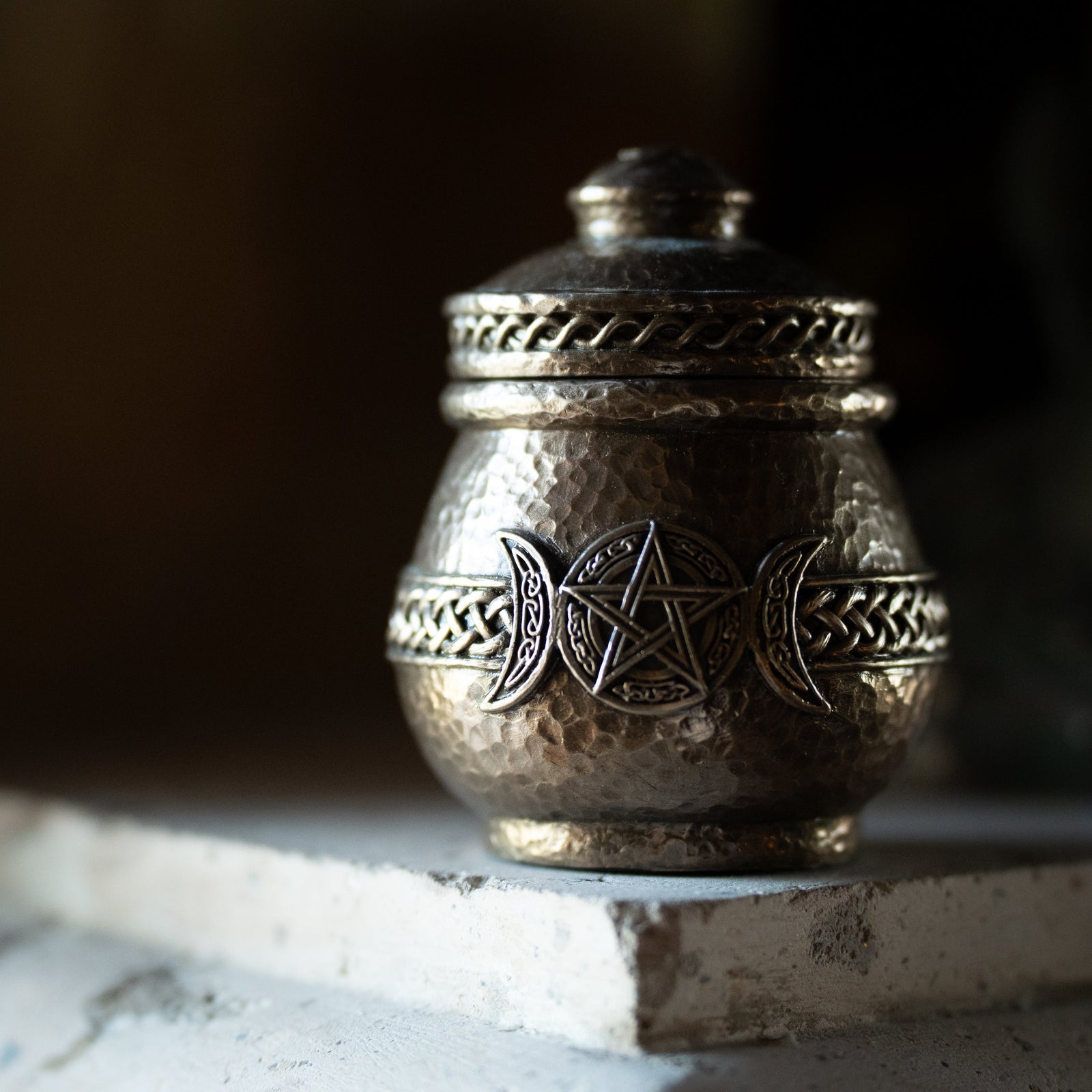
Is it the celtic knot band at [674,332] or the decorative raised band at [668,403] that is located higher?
the celtic knot band at [674,332]

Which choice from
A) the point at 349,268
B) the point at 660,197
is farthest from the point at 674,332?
the point at 349,268

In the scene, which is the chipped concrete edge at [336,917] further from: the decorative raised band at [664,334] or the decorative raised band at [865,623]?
the decorative raised band at [664,334]

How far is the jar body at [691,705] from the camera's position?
1075 mm

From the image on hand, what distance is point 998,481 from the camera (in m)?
1.92

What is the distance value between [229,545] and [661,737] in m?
1.22

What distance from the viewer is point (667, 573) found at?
1.06 m

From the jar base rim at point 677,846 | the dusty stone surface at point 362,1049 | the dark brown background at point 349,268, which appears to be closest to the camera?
the dusty stone surface at point 362,1049

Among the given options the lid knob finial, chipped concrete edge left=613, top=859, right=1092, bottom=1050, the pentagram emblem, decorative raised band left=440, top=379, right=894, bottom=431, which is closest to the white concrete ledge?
chipped concrete edge left=613, top=859, right=1092, bottom=1050

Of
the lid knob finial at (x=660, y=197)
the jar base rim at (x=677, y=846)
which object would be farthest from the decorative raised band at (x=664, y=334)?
the jar base rim at (x=677, y=846)

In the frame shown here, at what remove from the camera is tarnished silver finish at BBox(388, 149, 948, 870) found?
107 centimetres

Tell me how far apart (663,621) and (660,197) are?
1.09ft

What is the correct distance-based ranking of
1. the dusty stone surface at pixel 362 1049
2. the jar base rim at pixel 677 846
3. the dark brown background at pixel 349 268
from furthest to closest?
the dark brown background at pixel 349 268 < the jar base rim at pixel 677 846 < the dusty stone surface at pixel 362 1049

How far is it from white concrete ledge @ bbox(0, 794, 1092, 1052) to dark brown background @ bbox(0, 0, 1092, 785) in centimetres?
41

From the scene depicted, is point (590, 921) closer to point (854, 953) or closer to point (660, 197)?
point (854, 953)
